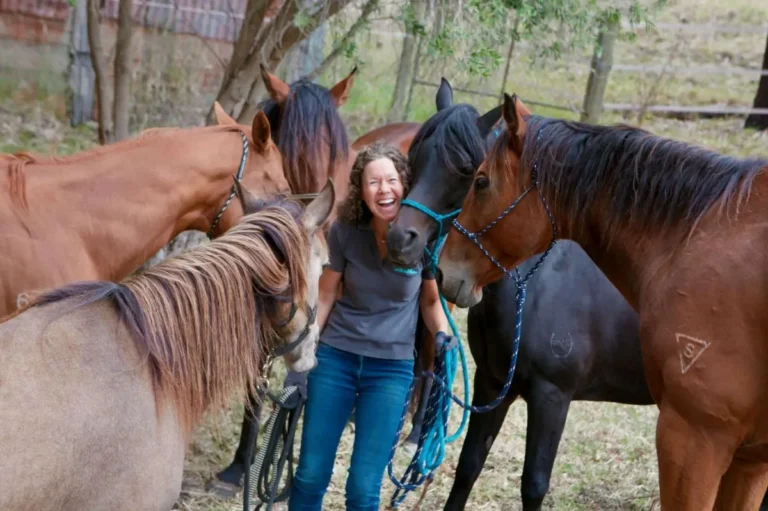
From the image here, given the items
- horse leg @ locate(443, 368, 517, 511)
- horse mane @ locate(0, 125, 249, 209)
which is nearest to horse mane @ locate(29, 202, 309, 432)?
horse mane @ locate(0, 125, 249, 209)

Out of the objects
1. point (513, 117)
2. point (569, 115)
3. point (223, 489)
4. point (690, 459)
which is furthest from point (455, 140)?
point (569, 115)

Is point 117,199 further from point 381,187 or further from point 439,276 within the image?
point 439,276

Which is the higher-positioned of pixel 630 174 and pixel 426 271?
pixel 630 174

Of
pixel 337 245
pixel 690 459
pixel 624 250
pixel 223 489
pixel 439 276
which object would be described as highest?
pixel 624 250

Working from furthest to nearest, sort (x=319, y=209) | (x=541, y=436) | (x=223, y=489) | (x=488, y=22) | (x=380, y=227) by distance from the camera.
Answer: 1. (x=488, y=22)
2. (x=223, y=489)
3. (x=541, y=436)
4. (x=380, y=227)
5. (x=319, y=209)

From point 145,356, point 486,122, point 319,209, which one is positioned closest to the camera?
point 145,356

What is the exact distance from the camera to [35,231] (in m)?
3.23

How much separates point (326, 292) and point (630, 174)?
125 cm

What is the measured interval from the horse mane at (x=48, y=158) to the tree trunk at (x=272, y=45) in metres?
1.70

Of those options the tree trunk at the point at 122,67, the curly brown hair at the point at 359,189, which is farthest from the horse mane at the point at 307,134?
the tree trunk at the point at 122,67

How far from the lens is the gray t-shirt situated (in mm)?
3369

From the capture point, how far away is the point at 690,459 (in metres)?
2.91

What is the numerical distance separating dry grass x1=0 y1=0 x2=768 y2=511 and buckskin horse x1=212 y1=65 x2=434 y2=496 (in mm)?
238

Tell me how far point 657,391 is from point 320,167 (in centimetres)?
187
